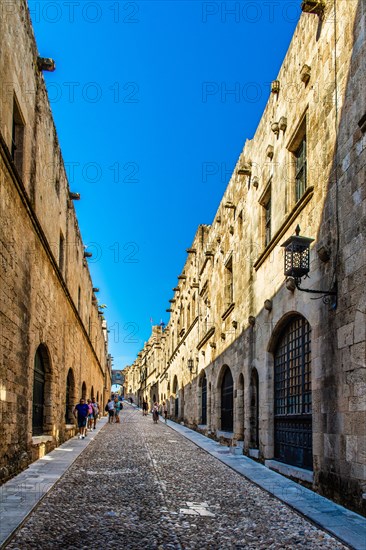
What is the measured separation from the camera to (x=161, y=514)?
6.55m

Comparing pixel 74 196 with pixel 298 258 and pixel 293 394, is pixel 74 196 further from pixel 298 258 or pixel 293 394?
pixel 298 258

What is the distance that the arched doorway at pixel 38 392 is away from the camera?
12188mm

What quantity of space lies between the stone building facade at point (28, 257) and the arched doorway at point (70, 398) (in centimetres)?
292

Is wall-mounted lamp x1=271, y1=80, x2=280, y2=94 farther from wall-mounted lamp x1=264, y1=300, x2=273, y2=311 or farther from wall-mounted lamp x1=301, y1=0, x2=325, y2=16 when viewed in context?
wall-mounted lamp x1=264, y1=300, x2=273, y2=311

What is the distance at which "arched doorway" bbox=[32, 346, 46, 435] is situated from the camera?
40.0 ft

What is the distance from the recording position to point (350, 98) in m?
7.38

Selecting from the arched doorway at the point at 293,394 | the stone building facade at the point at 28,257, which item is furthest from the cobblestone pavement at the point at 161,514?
the stone building facade at the point at 28,257

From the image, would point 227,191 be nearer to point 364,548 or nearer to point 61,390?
point 61,390

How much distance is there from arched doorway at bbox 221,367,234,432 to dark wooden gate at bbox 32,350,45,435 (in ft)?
19.5

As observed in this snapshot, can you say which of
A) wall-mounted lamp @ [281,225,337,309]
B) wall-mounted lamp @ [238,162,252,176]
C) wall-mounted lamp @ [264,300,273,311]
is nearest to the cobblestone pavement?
wall-mounted lamp @ [281,225,337,309]

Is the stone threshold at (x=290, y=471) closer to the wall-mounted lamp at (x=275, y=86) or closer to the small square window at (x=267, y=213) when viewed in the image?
the small square window at (x=267, y=213)

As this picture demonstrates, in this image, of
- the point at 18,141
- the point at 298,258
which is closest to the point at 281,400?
the point at 298,258

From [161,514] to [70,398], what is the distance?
13.4 meters

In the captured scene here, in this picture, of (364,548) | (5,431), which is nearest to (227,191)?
(5,431)
